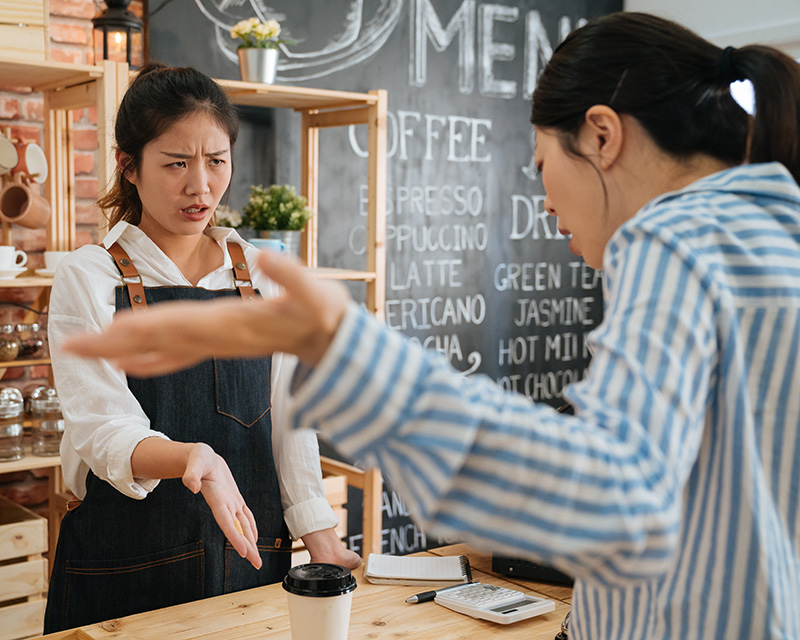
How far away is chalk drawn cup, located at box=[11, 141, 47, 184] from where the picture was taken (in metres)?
2.60

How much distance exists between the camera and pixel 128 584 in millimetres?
1644

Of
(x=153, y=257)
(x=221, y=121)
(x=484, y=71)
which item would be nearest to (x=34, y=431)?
(x=153, y=257)

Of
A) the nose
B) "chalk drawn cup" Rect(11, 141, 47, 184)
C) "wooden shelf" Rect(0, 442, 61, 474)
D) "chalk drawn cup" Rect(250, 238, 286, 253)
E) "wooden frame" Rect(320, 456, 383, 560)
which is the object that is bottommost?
"wooden frame" Rect(320, 456, 383, 560)

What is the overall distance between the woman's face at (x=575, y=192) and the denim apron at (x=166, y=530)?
109 centimetres

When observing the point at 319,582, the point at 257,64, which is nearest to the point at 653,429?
the point at 319,582

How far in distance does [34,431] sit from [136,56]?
139cm

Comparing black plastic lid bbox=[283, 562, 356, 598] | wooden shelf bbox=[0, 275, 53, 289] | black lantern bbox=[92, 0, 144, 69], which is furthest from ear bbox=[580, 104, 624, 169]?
black lantern bbox=[92, 0, 144, 69]

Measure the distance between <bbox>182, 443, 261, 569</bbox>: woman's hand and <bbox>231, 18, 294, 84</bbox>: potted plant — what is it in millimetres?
1825

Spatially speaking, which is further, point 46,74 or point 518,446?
point 46,74

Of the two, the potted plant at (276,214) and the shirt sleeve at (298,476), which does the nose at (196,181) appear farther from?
the potted plant at (276,214)

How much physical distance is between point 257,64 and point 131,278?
4.52 ft

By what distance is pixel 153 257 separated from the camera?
1733 millimetres

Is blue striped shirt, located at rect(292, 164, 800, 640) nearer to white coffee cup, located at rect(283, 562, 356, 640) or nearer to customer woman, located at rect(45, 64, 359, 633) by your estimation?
white coffee cup, located at rect(283, 562, 356, 640)

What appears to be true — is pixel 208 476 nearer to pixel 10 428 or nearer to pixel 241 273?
pixel 241 273
